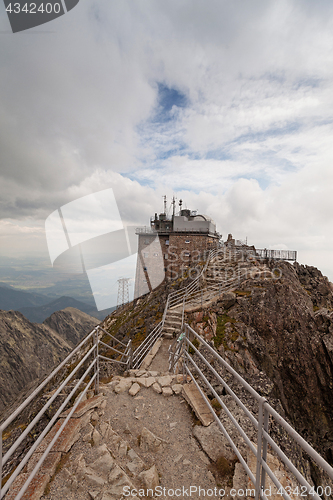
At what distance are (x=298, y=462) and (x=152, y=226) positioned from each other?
→ 39358 mm

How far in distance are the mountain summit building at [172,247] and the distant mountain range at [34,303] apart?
4058 inches

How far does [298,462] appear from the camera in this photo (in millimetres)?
5766

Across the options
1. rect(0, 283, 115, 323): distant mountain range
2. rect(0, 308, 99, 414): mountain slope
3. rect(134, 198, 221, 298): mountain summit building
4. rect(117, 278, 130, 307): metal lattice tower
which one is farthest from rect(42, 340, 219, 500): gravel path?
rect(0, 283, 115, 323): distant mountain range

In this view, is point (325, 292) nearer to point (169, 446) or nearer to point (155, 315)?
point (155, 315)

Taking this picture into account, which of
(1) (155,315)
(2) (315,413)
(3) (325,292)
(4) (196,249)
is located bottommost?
(2) (315,413)

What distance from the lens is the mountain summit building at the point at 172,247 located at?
35906mm

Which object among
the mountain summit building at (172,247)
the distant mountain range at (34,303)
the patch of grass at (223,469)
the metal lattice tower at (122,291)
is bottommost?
the distant mountain range at (34,303)

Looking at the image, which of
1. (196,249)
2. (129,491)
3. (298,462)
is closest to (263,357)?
(298,462)

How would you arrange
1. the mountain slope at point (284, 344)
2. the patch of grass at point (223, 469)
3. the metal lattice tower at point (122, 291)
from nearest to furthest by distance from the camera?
the patch of grass at point (223, 469) → the mountain slope at point (284, 344) → the metal lattice tower at point (122, 291)

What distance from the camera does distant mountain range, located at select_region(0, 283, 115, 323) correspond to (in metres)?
136

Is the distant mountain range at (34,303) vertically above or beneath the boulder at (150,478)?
beneath

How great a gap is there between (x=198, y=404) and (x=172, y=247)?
3233 centimetres

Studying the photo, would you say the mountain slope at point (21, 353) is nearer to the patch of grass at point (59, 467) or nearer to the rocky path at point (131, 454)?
the rocky path at point (131, 454)

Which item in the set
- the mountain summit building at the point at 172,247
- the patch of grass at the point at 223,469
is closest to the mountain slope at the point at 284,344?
the patch of grass at the point at 223,469
